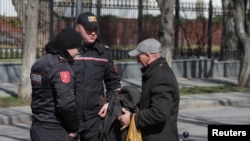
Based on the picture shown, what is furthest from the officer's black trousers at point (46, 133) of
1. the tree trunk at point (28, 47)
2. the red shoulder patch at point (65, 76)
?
the tree trunk at point (28, 47)

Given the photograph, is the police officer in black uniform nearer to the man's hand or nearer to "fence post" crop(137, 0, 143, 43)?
the man's hand

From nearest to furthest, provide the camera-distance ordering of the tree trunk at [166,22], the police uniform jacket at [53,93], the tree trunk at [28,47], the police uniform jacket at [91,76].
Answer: the police uniform jacket at [53,93], the police uniform jacket at [91,76], the tree trunk at [28,47], the tree trunk at [166,22]

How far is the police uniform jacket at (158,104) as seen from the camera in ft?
19.1

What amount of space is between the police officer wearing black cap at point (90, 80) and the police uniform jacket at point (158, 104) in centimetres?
93

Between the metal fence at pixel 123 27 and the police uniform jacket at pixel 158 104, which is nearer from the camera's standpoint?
the police uniform jacket at pixel 158 104

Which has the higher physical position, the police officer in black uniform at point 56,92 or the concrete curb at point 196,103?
the police officer in black uniform at point 56,92

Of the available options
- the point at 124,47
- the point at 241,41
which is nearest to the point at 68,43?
the point at 241,41

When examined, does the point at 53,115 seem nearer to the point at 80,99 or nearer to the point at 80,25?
the point at 80,99

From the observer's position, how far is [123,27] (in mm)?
23109

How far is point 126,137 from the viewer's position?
606 centimetres

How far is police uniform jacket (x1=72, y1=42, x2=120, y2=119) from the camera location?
682cm

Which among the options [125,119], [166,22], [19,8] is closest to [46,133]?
[125,119]

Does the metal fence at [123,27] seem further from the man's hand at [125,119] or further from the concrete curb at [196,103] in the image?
the man's hand at [125,119]

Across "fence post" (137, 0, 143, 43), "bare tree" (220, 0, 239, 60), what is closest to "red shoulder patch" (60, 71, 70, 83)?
"fence post" (137, 0, 143, 43)
